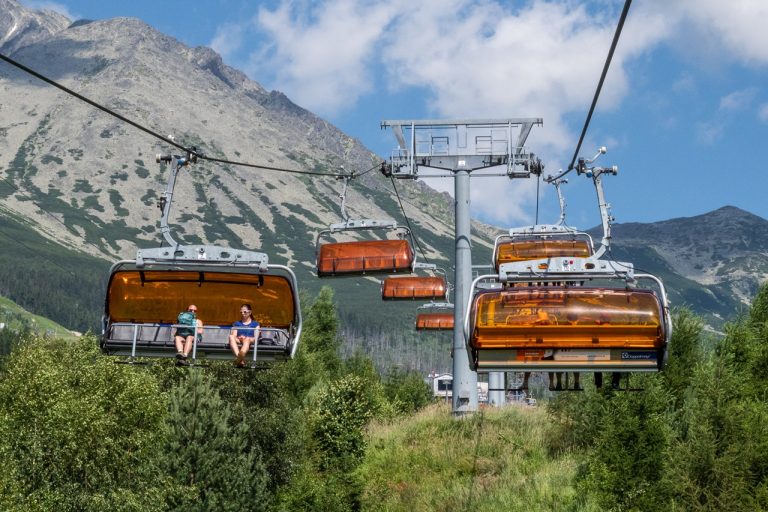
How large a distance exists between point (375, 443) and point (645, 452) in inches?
548

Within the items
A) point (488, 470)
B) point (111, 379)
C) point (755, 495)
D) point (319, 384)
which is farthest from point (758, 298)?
point (111, 379)

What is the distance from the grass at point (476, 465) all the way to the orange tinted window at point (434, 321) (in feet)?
23.9

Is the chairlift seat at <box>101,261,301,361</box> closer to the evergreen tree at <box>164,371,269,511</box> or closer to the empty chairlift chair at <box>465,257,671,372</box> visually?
the empty chairlift chair at <box>465,257,671,372</box>

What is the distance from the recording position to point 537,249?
25781mm

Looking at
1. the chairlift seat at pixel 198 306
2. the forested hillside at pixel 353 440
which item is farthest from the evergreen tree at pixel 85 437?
the chairlift seat at pixel 198 306

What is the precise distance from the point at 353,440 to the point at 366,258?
40.0 metres

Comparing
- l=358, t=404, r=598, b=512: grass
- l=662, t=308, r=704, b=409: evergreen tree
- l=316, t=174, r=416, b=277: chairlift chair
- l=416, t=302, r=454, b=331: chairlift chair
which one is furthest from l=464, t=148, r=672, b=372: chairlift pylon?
l=662, t=308, r=704, b=409: evergreen tree

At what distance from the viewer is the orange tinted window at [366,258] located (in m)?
26.1

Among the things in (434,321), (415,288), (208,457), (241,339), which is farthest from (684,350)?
(241,339)

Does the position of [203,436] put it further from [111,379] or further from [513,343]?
[513,343]

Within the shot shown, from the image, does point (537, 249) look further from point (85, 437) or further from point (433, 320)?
point (85, 437)

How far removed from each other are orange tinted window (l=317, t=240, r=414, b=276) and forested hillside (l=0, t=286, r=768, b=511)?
10.6 metres

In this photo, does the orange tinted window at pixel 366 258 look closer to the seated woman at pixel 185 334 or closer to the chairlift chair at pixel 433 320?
the seated woman at pixel 185 334

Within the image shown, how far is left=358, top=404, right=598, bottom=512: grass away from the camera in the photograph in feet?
113
